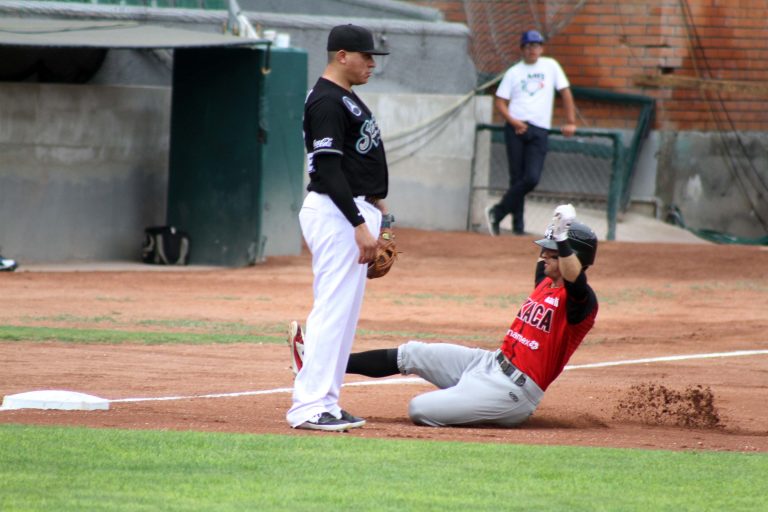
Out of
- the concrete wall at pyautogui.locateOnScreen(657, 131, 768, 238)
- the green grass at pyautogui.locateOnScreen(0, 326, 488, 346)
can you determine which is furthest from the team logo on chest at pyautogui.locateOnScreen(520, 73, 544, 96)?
the green grass at pyautogui.locateOnScreen(0, 326, 488, 346)

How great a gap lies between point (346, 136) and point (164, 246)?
9871 millimetres

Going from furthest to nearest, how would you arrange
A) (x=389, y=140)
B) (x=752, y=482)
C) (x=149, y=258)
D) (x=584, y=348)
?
(x=389, y=140), (x=149, y=258), (x=584, y=348), (x=752, y=482)

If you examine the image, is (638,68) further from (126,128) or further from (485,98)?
(126,128)

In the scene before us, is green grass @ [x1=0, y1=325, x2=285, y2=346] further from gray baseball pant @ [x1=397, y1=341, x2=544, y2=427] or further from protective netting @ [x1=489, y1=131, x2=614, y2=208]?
protective netting @ [x1=489, y1=131, x2=614, y2=208]

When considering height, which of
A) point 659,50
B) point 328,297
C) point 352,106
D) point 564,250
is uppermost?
point 659,50

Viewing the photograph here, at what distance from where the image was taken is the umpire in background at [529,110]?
55.7 feet

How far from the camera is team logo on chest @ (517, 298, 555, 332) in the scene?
22.6ft

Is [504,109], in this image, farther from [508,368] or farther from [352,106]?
[352,106]

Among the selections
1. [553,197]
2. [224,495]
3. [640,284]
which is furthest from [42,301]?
[553,197]

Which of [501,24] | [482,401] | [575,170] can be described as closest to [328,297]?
[482,401]

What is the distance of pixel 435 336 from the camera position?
1123cm

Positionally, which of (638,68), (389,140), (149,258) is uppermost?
(638,68)

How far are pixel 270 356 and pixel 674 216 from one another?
11.6 meters

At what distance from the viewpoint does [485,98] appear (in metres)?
19.2
